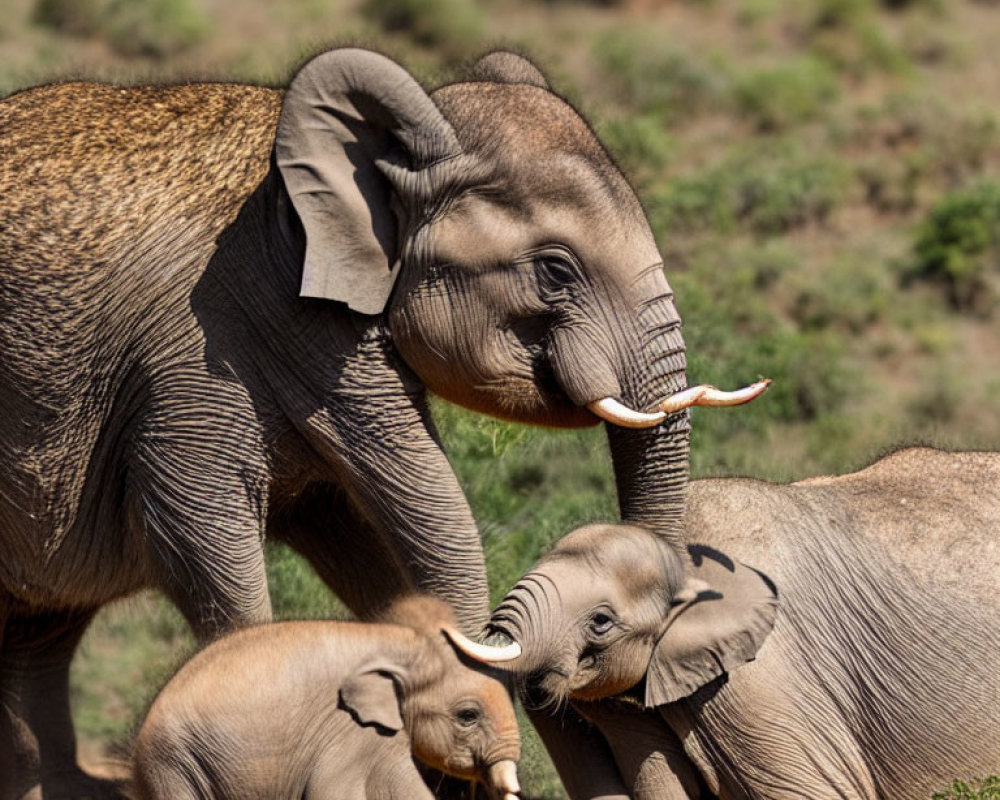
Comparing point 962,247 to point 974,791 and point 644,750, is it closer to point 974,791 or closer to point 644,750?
point 974,791

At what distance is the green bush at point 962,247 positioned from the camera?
16.7 meters

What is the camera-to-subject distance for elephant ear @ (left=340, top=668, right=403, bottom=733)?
208 inches

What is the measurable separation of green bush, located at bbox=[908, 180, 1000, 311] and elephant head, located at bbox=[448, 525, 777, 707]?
11061mm

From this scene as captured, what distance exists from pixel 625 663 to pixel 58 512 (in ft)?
5.81

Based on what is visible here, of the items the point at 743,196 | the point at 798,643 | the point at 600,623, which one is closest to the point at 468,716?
the point at 600,623

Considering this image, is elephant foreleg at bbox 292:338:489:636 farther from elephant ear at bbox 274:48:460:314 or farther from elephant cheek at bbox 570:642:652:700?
elephant cheek at bbox 570:642:652:700

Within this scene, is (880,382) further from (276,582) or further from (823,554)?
(823,554)

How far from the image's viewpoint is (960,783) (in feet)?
19.8

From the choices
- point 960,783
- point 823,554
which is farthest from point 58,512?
point 960,783

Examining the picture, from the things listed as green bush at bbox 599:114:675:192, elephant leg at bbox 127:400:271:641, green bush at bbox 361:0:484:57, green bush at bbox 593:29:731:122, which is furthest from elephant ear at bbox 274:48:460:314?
green bush at bbox 361:0:484:57

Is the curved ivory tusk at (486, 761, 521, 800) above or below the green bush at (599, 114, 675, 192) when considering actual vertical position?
above

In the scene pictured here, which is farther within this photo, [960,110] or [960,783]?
[960,110]

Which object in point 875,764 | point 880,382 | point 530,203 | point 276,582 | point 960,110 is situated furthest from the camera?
point 960,110

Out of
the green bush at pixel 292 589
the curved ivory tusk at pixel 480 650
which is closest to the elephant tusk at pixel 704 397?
the curved ivory tusk at pixel 480 650
